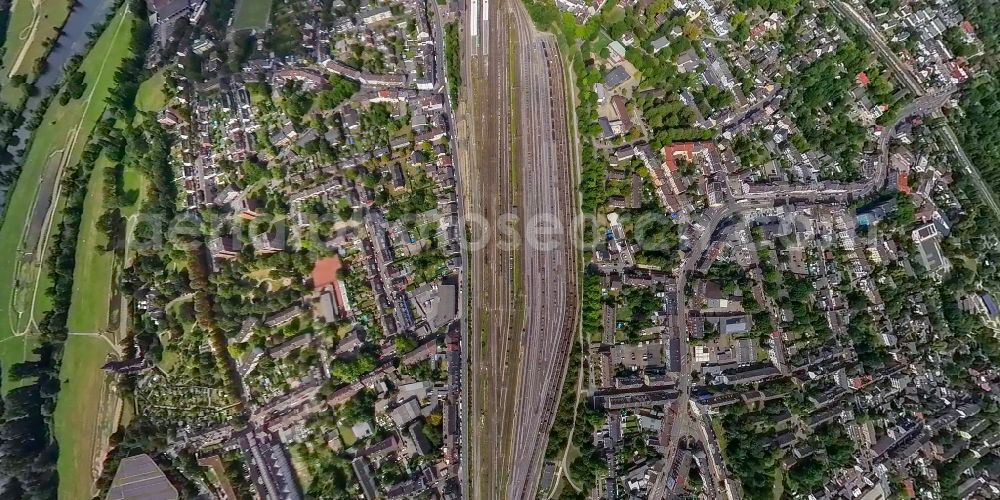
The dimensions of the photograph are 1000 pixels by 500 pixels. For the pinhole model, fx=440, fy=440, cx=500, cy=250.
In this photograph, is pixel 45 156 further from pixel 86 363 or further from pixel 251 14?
pixel 251 14

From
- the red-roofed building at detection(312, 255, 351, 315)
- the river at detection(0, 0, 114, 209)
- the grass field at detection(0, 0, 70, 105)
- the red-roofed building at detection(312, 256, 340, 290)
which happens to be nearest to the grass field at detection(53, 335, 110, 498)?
the red-roofed building at detection(312, 256, 340, 290)

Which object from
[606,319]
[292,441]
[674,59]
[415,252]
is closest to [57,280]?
[292,441]

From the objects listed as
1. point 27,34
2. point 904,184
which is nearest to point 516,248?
point 904,184

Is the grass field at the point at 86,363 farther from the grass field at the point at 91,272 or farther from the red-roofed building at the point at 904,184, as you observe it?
the red-roofed building at the point at 904,184

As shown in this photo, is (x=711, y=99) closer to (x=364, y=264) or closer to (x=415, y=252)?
(x=415, y=252)

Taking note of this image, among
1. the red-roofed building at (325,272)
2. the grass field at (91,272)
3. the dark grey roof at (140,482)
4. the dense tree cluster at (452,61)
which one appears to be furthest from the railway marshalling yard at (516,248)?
the grass field at (91,272)

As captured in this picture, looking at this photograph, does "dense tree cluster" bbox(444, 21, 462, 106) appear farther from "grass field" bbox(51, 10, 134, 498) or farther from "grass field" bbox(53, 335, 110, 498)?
"grass field" bbox(53, 335, 110, 498)
